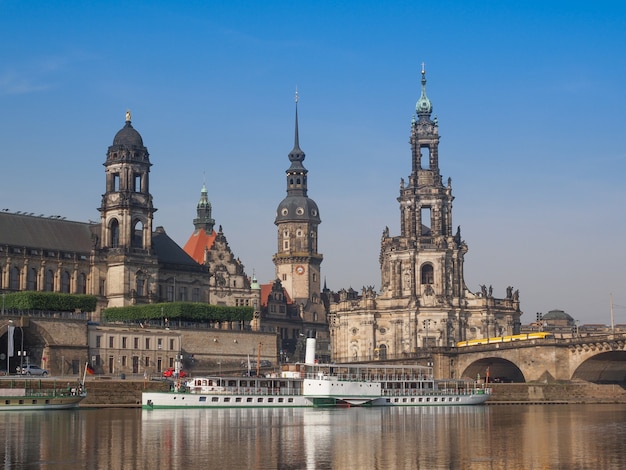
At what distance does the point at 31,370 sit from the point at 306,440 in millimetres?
44438

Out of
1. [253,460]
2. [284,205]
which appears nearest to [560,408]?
[253,460]

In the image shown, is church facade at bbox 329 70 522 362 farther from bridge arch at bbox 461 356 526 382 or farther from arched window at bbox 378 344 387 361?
bridge arch at bbox 461 356 526 382

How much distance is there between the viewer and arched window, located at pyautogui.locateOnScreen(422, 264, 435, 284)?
156875 mm

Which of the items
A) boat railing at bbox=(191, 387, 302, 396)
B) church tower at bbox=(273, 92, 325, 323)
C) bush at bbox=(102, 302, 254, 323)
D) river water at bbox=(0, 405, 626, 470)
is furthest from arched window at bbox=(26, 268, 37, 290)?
church tower at bbox=(273, 92, 325, 323)

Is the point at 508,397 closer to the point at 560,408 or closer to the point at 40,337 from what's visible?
the point at 560,408

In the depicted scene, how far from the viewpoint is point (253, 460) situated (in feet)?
173

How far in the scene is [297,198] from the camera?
185 metres

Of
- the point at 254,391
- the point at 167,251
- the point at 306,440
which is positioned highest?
the point at 167,251

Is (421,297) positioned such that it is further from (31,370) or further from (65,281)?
(31,370)

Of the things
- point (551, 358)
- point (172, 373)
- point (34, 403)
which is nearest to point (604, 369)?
point (551, 358)

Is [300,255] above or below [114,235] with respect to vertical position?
above

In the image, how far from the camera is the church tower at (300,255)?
599 ft

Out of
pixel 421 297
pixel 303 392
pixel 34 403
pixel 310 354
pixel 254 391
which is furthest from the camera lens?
pixel 421 297

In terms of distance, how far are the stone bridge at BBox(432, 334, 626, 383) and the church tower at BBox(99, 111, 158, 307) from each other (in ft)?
115
